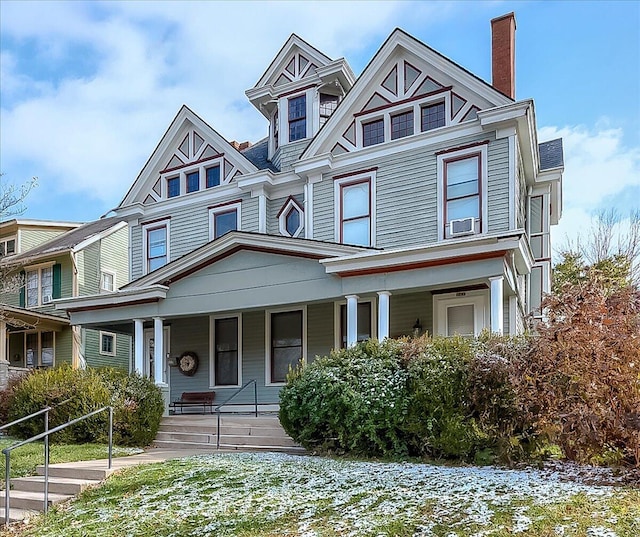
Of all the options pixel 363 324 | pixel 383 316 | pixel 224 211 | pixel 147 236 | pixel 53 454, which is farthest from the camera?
pixel 147 236

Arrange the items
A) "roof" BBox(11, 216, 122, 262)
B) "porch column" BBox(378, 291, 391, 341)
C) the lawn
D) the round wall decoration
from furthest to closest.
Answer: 1. "roof" BBox(11, 216, 122, 262)
2. the round wall decoration
3. "porch column" BBox(378, 291, 391, 341)
4. the lawn

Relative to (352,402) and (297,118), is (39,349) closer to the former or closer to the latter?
(297,118)

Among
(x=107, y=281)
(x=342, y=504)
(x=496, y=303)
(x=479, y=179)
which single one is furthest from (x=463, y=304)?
(x=107, y=281)

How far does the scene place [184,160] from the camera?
57.8 feet

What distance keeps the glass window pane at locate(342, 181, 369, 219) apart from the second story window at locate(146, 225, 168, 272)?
238 inches

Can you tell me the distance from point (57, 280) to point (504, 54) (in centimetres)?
1871

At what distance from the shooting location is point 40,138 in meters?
18.2

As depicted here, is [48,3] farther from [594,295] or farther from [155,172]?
[594,295]

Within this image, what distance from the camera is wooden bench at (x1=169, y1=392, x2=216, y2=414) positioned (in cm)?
1564

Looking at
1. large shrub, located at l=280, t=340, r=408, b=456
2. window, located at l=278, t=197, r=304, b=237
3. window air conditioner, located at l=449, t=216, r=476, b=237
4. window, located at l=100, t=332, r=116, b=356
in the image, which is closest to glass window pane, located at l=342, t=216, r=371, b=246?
window, located at l=278, t=197, r=304, b=237

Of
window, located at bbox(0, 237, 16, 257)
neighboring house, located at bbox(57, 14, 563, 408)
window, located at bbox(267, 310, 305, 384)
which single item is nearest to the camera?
neighboring house, located at bbox(57, 14, 563, 408)

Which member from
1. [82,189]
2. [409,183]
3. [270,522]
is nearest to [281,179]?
[409,183]

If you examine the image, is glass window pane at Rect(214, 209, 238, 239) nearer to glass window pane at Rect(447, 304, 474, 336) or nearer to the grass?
glass window pane at Rect(447, 304, 474, 336)

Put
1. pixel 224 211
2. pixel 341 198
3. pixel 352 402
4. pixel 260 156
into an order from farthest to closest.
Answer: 1. pixel 260 156
2. pixel 224 211
3. pixel 341 198
4. pixel 352 402
